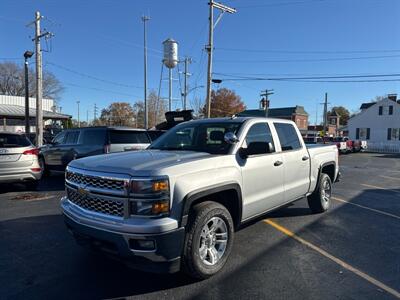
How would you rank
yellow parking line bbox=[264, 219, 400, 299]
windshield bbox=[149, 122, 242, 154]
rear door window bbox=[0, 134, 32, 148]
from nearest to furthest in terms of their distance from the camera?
yellow parking line bbox=[264, 219, 400, 299] → windshield bbox=[149, 122, 242, 154] → rear door window bbox=[0, 134, 32, 148]

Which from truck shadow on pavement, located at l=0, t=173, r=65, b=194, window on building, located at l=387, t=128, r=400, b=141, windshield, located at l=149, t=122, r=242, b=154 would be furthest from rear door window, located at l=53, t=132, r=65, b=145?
window on building, located at l=387, t=128, r=400, b=141

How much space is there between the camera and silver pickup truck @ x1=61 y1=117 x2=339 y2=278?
344 centimetres

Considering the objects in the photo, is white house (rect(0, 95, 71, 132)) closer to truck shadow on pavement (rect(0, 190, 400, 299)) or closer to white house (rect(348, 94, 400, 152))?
truck shadow on pavement (rect(0, 190, 400, 299))

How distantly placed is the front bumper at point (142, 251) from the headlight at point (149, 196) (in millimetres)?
128

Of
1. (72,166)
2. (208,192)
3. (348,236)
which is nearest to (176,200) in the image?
(208,192)

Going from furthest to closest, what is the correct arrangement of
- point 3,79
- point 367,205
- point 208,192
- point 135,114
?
point 135,114 < point 3,79 < point 367,205 < point 208,192

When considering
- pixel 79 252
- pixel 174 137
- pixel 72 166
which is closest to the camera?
pixel 72 166

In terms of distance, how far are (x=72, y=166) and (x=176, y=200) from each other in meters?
1.49

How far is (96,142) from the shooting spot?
999 cm

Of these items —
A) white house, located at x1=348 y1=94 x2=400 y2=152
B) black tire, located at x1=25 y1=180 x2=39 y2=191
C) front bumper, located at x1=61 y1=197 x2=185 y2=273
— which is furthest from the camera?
white house, located at x1=348 y1=94 x2=400 y2=152

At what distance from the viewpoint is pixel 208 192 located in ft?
12.8

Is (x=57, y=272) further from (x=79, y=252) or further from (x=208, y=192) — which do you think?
(x=208, y=192)

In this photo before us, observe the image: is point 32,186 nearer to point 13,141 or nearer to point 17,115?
point 13,141

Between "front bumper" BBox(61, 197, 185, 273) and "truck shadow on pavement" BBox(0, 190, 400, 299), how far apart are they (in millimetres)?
386
